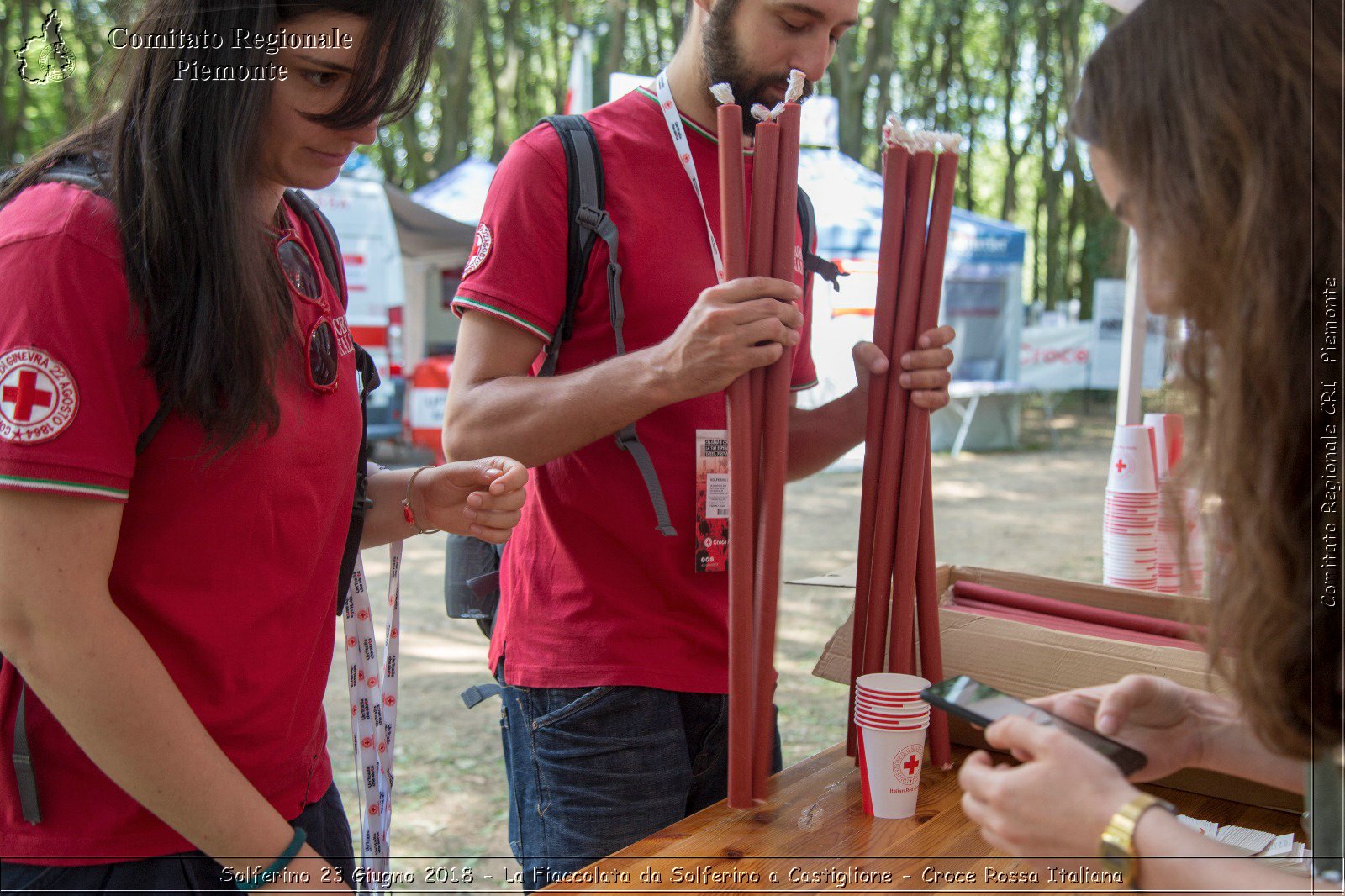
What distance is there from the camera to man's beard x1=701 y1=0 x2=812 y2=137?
1834 mm

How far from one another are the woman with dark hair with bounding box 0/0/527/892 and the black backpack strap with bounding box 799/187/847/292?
782 mm

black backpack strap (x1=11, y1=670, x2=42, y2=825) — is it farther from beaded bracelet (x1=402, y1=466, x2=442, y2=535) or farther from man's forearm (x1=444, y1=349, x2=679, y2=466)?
man's forearm (x1=444, y1=349, x2=679, y2=466)

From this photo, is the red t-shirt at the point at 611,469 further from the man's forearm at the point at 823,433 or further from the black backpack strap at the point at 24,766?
the black backpack strap at the point at 24,766

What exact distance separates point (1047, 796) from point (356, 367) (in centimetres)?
108

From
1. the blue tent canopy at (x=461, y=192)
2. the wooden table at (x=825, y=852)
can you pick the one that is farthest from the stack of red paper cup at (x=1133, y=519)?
the blue tent canopy at (x=461, y=192)

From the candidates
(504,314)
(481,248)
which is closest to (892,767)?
(504,314)

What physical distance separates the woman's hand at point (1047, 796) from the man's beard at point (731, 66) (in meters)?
1.18

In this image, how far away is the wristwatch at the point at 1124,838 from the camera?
0.98 m

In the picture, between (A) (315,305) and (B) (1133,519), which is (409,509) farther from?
(B) (1133,519)

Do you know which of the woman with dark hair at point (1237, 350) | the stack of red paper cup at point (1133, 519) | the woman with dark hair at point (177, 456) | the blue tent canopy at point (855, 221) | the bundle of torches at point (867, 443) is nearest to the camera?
the woman with dark hair at point (1237, 350)

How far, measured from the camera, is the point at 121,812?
4.07ft

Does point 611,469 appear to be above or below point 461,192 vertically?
below

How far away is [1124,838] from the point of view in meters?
0.98

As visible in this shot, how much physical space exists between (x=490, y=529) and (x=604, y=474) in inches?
9.7
